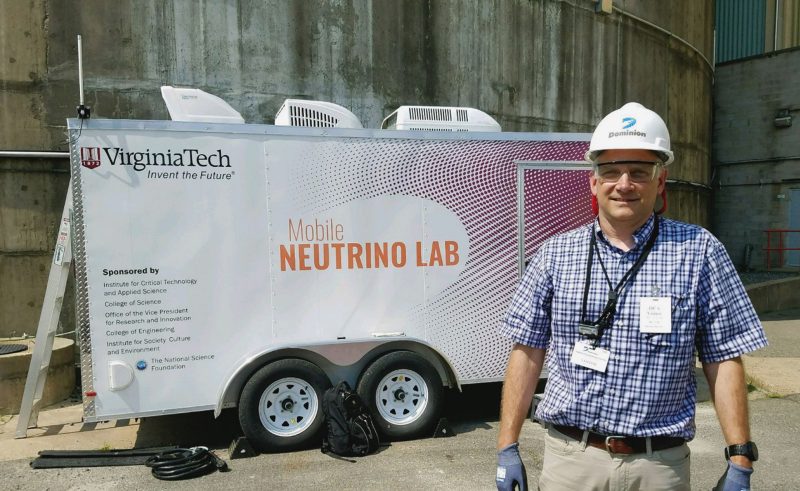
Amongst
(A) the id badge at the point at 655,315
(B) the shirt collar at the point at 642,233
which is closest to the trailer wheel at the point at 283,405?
(B) the shirt collar at the point at 642,233

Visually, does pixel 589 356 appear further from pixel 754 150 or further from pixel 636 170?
pixel 754 150

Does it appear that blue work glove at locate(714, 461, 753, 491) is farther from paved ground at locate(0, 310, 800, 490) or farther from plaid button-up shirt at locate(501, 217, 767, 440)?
paved ground at locate(0, 310, 800, 490)

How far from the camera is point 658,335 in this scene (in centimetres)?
218

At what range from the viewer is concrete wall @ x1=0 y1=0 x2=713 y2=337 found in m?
7.62

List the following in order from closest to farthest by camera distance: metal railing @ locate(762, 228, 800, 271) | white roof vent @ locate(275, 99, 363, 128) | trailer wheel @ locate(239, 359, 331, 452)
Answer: trailer wheel @ locate(239, 359, 331, 452), white roof vent @ locate(275, 99, 363, 128), metal railing @ locate(762, 228, 800, 271)

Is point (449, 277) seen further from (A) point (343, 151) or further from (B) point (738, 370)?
(B) point (738, 370)

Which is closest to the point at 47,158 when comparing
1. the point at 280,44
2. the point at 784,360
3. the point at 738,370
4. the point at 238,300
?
the point at 280,44

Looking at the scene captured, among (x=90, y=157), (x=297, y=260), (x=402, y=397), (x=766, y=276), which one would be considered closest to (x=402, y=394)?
(x=402, y=397)

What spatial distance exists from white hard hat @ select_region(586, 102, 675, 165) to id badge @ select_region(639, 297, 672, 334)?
0.56 metres

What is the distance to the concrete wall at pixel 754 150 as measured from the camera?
1972 centimetres

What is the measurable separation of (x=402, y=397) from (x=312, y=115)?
2794 millimetres

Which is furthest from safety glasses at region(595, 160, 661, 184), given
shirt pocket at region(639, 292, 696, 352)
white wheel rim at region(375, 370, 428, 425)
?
white wheel rim at region(375, 370, 428, 425)

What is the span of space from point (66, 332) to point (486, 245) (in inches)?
222

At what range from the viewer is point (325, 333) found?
5352 millimetres
